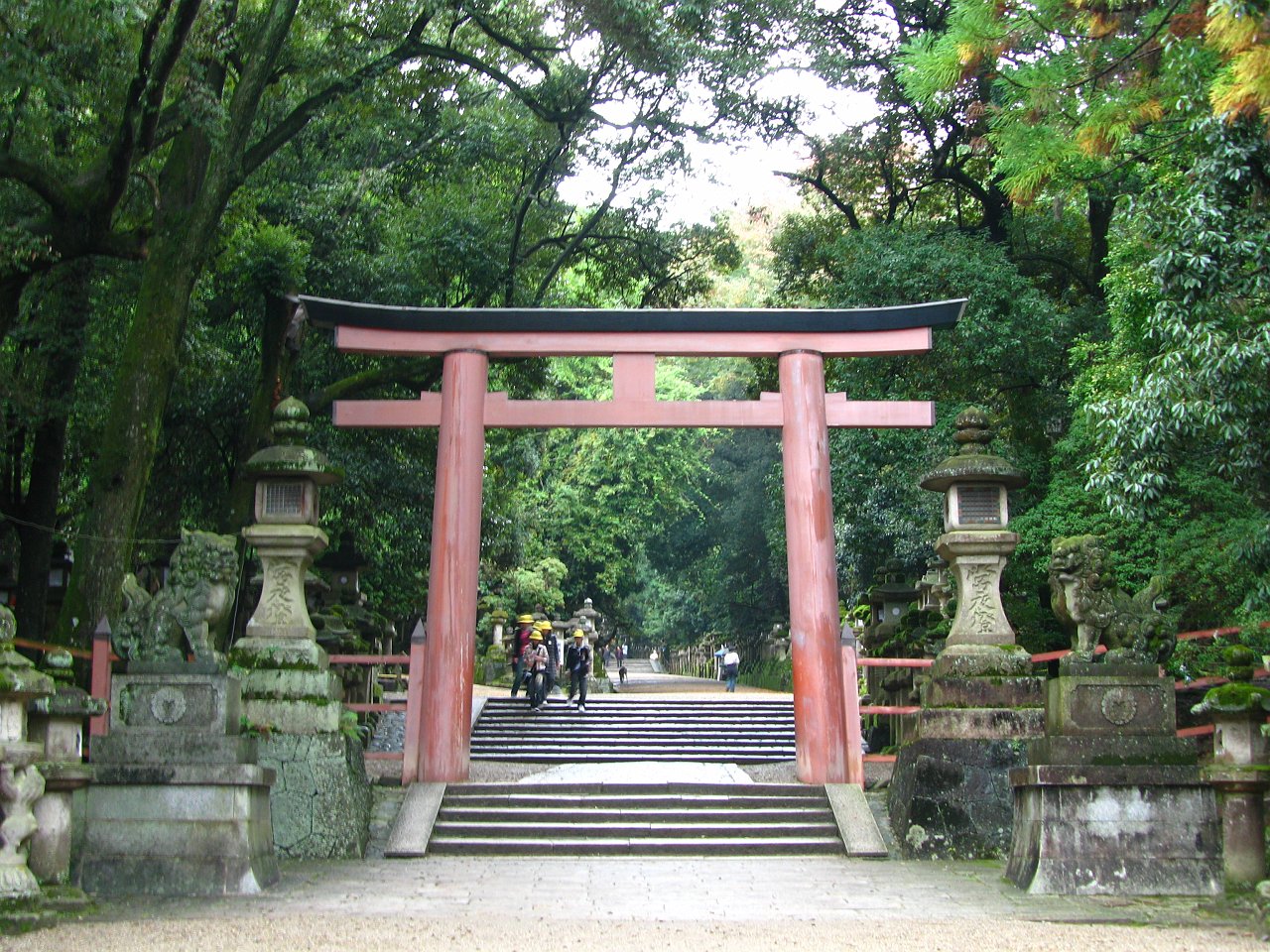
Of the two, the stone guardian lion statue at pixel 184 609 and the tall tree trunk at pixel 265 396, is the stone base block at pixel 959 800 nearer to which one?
the stone guardian lion statue at pixel 184 609

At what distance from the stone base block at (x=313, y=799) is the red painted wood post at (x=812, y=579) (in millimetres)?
3901

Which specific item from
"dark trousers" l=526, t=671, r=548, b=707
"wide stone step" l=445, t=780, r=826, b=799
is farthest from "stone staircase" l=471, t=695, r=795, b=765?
"wide stone step" l=445, t=780, r=826, b=799

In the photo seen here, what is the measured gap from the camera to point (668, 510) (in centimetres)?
3366

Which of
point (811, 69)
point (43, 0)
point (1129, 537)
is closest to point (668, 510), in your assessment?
point (811, 69)

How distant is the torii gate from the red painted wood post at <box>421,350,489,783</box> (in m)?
0.01

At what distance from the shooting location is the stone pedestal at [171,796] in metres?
7.83

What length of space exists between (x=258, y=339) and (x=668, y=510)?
16.7 metres

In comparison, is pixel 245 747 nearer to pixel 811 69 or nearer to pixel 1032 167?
pixel 1032 167

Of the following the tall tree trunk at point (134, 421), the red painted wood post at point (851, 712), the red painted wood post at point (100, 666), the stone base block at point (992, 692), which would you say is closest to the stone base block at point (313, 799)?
the red painted wood post at point (100, 666)

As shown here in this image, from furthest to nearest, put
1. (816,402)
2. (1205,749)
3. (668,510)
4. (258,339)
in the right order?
(668,510)
(258,339)
(816,402)
(1205,749)

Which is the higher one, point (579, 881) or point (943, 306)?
point (943, 306)

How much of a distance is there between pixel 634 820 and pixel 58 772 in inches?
186

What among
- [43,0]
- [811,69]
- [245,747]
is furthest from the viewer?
[811,69]

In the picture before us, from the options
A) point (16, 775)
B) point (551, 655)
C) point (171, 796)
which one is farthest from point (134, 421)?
point (551, 655)
